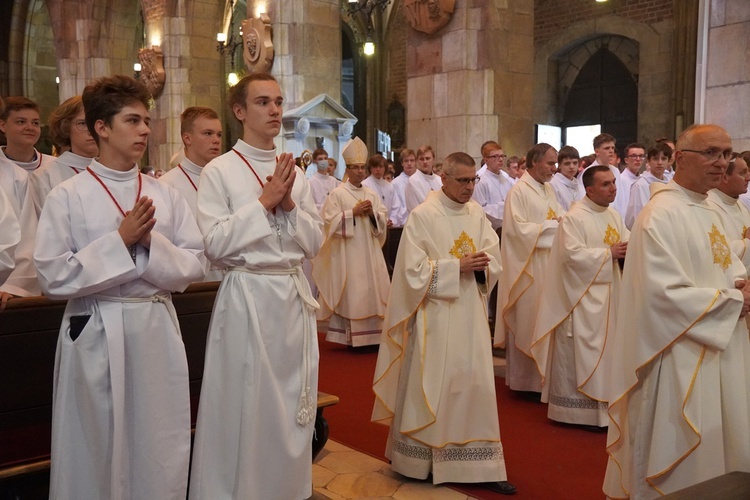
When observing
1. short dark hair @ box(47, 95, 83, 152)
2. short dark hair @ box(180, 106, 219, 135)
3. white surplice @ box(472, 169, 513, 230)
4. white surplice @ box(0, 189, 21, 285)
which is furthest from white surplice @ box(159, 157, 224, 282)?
white surplice @ box(472, 169, 513, 230)

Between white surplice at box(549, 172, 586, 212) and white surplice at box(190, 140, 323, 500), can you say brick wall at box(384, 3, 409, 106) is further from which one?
white surplice at box(190, 140, 323, 500)

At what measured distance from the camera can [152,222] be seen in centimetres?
289

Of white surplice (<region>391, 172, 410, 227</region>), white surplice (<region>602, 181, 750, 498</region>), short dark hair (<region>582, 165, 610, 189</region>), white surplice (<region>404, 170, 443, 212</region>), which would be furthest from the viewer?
white surplice (<region>391, 172, 410, 227</region>)

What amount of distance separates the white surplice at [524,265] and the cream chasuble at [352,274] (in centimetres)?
207

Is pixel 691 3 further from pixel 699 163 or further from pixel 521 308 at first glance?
pixel 699 163

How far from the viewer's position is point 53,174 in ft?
14.9

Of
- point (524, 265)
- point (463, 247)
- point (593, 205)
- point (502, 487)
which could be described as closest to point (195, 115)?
point (463, 247)

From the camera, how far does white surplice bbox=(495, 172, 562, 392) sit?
5.93 meters

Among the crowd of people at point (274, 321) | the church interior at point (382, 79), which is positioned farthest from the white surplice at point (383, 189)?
the crowd of people at point (274, 321)

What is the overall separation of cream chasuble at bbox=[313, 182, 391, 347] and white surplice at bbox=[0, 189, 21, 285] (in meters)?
4.53

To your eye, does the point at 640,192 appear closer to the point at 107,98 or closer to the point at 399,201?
the point at 399,201

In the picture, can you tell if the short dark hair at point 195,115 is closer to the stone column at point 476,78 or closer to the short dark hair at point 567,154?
the short dark hair at point 567,154

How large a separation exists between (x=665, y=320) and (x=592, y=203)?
2.31 metres

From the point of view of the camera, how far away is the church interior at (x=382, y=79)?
4.12 m
